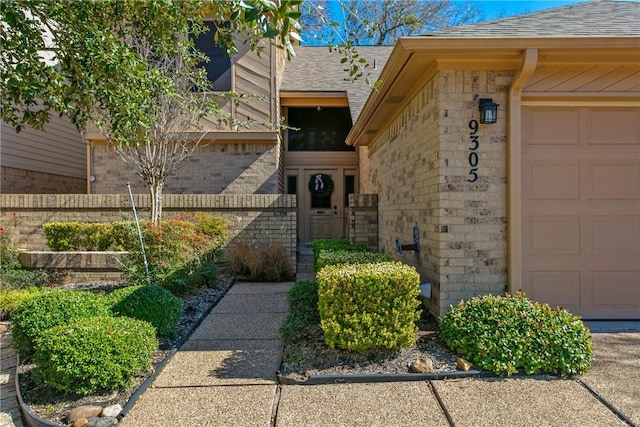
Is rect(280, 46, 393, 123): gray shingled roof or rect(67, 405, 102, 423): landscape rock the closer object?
rect(67, 405, 102, 423): landscape rock

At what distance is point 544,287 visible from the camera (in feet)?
14.6

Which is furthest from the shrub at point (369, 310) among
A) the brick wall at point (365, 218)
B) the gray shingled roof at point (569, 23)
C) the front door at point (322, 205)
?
the front door at point (322, 205)

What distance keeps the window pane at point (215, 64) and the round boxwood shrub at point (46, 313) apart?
7577 millimetres

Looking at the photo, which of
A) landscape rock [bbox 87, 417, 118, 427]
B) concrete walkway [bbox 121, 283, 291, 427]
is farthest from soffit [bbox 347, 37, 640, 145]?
landscape rock [bbox 87, 417, 118, 427]

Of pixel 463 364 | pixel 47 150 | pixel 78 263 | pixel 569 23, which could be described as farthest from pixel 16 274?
pixel 569 23

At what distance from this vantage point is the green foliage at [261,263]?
7.72m

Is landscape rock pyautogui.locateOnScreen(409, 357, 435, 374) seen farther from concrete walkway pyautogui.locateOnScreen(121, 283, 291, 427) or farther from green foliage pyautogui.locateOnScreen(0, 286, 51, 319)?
green foliage pyautogui.locateOnScreen(0, 286, 51, 319)

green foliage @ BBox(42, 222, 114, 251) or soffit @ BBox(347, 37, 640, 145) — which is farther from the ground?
soffit @ BBox(347, 37, 640, 145)

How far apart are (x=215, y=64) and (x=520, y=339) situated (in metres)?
9.68

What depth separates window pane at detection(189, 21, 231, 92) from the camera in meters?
10.4

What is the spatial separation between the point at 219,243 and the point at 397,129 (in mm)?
4095

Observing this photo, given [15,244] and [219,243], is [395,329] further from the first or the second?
[15,244]

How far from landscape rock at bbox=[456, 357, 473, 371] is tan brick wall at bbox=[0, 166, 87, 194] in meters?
11.3

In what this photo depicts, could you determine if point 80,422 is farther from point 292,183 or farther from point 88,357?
point 292,183
